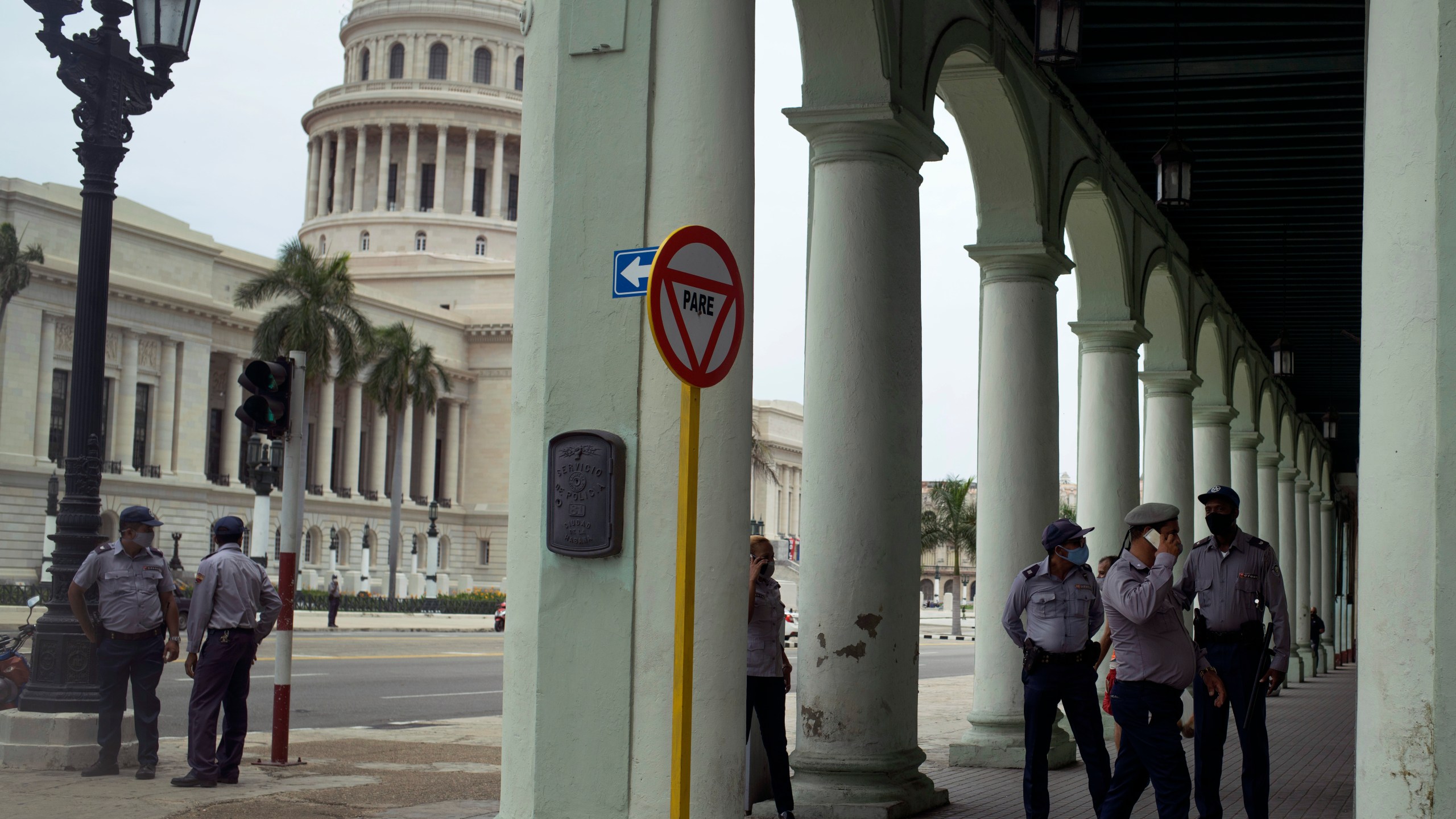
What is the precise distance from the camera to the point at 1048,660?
309 inches

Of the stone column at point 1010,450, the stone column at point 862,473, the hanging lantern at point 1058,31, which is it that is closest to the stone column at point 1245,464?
the stone column at point 1010,450

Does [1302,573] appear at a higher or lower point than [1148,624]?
lower

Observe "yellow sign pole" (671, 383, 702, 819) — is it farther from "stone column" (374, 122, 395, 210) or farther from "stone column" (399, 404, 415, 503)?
"stone column" (374, 122, 395, 210)

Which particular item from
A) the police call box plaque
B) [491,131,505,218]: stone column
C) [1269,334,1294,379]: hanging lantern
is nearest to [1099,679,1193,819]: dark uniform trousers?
the police call box plaque

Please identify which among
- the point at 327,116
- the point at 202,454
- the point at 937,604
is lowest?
the point at 937,604

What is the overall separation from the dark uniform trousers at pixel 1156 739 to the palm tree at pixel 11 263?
169 ft

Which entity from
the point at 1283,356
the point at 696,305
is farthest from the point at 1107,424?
the point at 696,305

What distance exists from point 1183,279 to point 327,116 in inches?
4167

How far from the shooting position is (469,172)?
114 meters

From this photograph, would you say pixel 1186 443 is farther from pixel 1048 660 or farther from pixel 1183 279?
pixel 1048 660

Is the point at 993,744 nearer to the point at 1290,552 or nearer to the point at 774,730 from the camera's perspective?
the point at 774,730

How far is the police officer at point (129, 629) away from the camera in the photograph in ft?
33.8

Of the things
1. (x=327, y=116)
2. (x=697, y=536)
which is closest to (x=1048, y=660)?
(x=697, y=536)

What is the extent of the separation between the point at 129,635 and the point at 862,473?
17.5 ft
